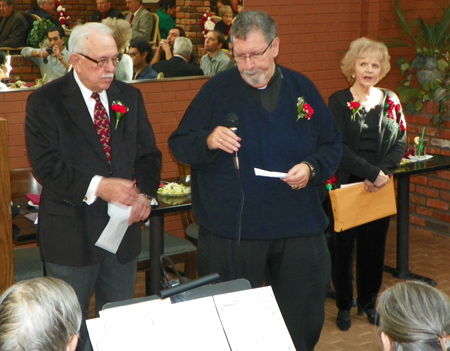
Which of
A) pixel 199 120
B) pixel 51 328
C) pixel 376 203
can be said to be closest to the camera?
pixel 51 328

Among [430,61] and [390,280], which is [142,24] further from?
[390,280]

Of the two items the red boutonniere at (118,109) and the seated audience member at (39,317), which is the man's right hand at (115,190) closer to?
the red boutonniere at (118,109)

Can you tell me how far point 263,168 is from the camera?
351cm

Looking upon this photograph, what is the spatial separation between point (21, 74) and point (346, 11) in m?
3.06

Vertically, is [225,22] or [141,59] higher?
[225,22]

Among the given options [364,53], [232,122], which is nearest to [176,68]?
[364,53]

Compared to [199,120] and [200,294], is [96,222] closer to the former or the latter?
[199,120]

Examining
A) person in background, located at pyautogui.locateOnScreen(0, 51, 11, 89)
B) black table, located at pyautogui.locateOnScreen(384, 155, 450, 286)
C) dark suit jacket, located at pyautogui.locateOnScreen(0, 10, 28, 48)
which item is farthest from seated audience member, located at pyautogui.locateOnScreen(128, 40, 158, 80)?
black table, located at pyautogui.locateOnScreen(384, 155, 450, 286)

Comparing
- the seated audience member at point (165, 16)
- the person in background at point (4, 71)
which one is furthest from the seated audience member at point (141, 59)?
the person in background at point (4, 71)

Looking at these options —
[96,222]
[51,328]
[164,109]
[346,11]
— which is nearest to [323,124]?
[96,222]

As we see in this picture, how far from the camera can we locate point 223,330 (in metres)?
2.71

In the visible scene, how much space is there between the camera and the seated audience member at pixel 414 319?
→ 2.16 meters

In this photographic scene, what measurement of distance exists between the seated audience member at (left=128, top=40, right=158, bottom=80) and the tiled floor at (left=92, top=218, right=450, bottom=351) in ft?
5.43

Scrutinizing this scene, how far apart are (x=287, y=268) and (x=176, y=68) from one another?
3280 millimetres
